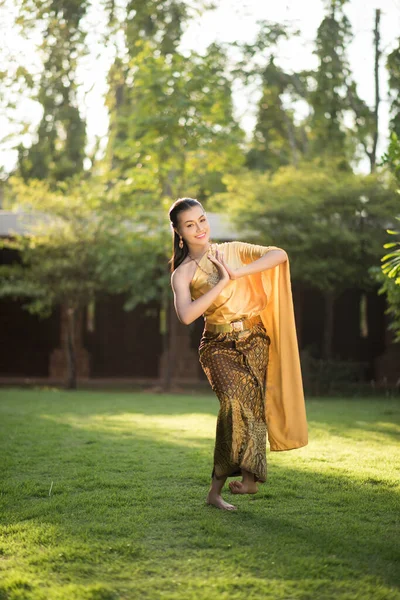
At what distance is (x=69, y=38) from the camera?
19.9 meters

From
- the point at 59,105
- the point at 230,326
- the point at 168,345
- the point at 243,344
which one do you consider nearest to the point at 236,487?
the point at 243,344

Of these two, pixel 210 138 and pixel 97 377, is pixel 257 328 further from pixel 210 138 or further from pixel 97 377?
pixel 97 377

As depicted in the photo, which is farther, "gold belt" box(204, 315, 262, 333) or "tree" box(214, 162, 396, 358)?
"tree" box(214, 162, 396, 358)

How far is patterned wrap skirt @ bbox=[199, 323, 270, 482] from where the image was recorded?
4.21 m

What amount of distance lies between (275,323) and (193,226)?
0.77 metres

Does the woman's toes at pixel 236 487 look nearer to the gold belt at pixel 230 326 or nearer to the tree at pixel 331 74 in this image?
the gold belt at pixel 230 326

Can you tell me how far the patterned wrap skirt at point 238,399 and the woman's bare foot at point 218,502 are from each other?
13cm

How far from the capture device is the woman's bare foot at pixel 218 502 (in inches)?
169

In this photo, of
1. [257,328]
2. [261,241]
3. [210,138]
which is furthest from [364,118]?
[257,328]

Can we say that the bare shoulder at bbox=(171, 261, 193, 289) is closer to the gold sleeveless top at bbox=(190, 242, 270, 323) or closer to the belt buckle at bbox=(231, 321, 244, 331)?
the gold sleeveless top at bbox=(190, 242, 270, 323)

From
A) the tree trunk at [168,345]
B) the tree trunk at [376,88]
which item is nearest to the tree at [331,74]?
the tree trunk at [376,88]

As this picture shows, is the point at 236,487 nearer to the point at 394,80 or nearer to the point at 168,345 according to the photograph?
the point at 168,345

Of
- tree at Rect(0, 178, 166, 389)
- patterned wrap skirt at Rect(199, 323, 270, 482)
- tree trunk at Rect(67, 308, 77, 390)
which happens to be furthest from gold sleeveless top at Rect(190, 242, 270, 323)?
tree trunk at Rect(67, 308, 77, 390)

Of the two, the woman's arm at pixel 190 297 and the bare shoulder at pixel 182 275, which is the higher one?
the bare shoulder at pixel 182 275
